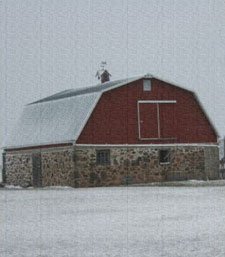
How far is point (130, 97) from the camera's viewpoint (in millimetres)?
36281

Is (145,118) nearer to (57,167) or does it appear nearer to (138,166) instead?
(138,166)

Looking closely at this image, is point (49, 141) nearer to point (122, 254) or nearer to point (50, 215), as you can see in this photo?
point (50, 215)

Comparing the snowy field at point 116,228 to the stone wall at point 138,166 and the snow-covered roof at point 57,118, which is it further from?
the snow-covered roof at point 57,118

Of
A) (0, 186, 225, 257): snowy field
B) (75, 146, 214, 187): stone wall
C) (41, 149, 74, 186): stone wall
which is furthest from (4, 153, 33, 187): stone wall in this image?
(0, 186, 225, 257): snowy field

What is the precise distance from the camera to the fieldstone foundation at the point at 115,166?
34.8 m

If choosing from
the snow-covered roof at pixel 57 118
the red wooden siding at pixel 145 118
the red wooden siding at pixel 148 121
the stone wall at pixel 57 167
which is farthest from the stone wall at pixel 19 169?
the red wooden siding at pixel 148 121

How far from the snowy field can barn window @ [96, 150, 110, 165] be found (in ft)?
41.3

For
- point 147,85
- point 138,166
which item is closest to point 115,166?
point 138,166

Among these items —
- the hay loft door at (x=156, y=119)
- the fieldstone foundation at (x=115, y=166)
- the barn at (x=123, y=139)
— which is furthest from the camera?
the hay loft door at (x=156, y=119)

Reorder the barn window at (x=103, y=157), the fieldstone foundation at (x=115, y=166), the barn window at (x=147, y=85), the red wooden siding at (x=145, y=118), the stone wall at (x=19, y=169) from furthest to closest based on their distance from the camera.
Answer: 1. the stone wall at (x=19, y=169)
2. the barn window at (x=147, y=85)
3. the red wooden siding at (x=145, y=118)
4. the barn window at (x=103, y=157)
5. the fieldstone foundation at (x=115, y=166)

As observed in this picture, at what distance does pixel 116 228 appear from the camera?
14.3 m

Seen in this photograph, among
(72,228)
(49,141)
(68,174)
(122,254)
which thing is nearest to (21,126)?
(49,141)

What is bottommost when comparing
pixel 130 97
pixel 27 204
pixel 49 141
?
pixel 27 204

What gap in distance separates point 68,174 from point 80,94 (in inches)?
205
